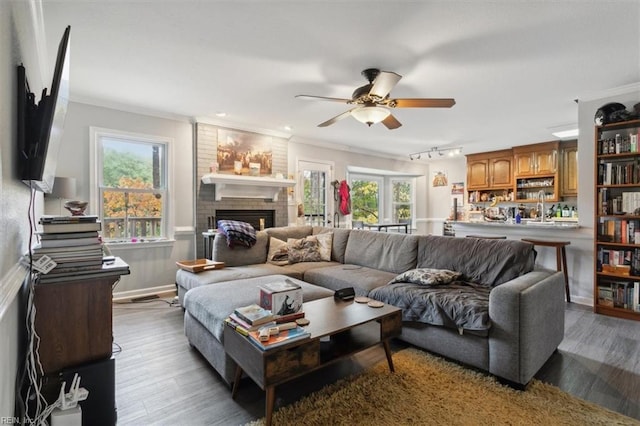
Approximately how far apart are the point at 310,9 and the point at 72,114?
129 inches

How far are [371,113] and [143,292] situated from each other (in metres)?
3.62

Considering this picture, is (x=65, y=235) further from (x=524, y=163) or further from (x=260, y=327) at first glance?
(x=524, y=163)

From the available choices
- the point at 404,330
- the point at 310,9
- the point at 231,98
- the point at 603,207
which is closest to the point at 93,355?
the point at 404,330

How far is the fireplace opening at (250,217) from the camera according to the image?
459cm

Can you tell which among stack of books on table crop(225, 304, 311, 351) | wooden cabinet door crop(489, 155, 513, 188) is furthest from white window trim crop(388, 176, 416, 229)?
stack of books on table crop(225, 304, 311, 351)

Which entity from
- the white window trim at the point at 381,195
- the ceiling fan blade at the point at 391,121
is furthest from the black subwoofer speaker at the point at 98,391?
the white window trim at the point at 381,195

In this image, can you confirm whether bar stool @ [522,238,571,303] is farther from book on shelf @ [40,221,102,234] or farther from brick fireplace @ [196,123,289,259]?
book on shelf @ [40,221,102,234]

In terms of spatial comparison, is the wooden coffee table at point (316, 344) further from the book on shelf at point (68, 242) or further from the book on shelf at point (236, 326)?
the book on shelf at point (68, 242)

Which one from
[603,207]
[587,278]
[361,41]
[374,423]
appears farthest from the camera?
[587,278]

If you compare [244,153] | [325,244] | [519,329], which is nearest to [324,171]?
[244,153]

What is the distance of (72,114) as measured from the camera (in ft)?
11.8

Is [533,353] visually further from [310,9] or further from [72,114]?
[72,114]

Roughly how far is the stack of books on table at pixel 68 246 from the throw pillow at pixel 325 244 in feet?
9.03

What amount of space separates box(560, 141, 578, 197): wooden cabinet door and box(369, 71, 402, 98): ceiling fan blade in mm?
5422
